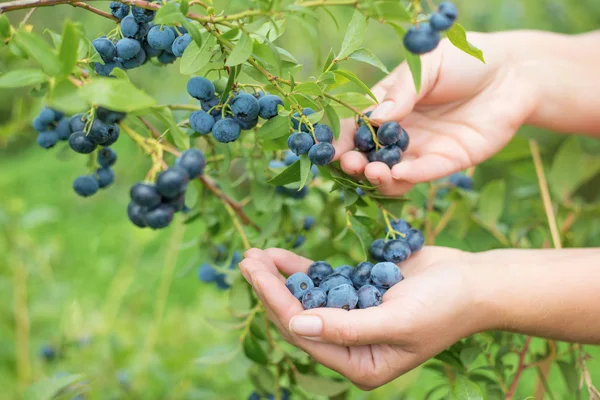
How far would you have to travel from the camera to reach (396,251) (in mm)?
911

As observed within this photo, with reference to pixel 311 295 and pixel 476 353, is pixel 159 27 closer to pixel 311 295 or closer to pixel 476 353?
pixel 311 295

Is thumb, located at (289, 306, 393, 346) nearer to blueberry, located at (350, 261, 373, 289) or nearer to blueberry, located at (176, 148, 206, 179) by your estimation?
blueberry, located at (350, 261, 373, 289)

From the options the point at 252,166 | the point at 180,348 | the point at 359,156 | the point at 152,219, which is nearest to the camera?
the point at 152,219

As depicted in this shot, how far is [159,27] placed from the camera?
2.57 feet

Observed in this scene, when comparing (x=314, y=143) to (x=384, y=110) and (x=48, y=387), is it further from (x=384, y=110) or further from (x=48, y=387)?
(x=48, y=387)

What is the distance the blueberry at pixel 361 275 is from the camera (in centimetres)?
90

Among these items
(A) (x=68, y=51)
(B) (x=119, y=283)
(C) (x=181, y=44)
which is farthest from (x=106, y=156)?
(B) (x=119, y=283)

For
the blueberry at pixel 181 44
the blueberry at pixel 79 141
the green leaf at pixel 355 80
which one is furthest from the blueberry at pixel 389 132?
the blueberry at pixel 79 141

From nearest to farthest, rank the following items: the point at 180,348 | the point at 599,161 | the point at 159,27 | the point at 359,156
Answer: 1. the point at 159,27
2. the point at 359,156
3. the point at 599,161
4. the point at 180,348

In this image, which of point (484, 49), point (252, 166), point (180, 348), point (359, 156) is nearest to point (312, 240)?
point (252, 166)

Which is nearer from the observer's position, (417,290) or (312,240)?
(417,290)

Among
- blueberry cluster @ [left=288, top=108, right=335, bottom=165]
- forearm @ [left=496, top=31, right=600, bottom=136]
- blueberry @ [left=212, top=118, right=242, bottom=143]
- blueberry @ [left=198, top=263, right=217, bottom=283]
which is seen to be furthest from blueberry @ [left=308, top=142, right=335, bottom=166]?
forearm @ [left=496, top=31, right=600, bottom=136]

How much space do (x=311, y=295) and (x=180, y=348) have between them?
129cm

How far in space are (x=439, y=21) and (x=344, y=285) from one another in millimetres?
389
